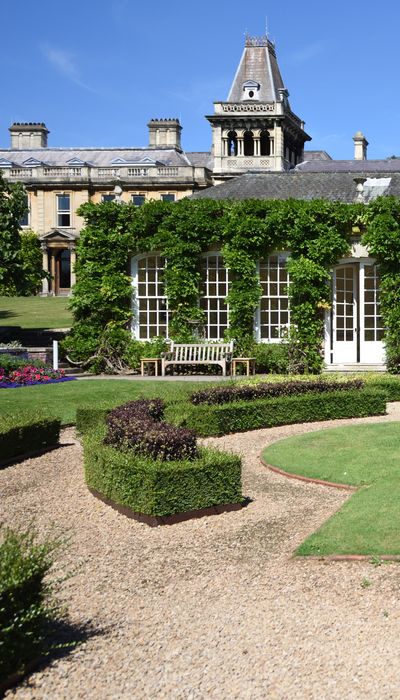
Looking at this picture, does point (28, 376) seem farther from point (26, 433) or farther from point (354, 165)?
point (354, 165)

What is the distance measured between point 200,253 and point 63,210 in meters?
36.5

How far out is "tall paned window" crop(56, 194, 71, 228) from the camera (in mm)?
56062

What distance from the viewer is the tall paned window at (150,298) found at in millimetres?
22156

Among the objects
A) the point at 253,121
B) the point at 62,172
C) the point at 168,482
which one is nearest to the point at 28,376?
the point at 168,482

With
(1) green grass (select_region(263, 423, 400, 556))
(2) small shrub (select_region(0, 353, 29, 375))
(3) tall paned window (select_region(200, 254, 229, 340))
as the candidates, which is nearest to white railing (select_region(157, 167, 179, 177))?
(3) tall paned window (select_region(200, 254, 229, 340))

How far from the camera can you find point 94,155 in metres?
60.6

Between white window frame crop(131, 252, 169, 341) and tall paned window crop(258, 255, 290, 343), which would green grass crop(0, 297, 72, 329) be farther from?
tall paned window crop(258, 255, 290, 343)

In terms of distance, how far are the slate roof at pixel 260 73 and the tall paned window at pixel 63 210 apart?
14.8 metres

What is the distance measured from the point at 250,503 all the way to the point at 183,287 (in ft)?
43.2

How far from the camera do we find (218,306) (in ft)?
71.7

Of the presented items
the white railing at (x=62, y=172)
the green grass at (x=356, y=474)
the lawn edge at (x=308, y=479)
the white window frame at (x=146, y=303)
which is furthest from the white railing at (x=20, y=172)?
the lawn edge at (x=308, y=479)

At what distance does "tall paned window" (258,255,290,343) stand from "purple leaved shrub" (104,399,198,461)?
1147 centimetres

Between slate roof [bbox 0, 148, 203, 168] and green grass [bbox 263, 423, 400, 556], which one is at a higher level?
slate roof [bbox 0, 148, 203, 168]

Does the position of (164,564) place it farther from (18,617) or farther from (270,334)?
(270,334)
